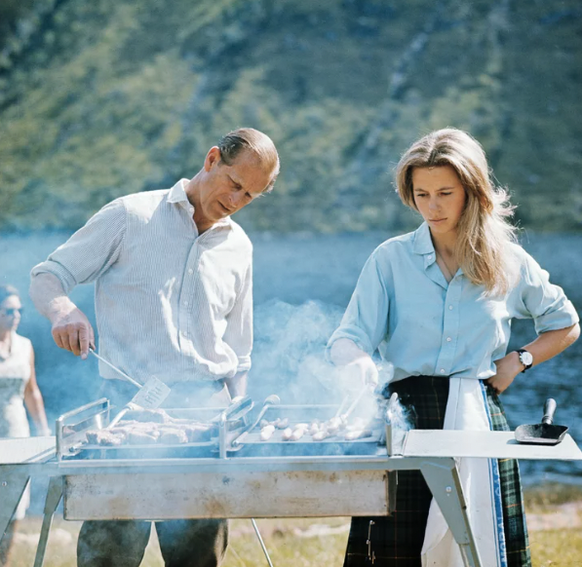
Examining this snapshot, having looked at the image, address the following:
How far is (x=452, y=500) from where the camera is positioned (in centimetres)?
231

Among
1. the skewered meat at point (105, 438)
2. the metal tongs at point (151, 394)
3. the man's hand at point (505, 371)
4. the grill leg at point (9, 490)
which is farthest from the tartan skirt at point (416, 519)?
the grill leg at point (9, 490)

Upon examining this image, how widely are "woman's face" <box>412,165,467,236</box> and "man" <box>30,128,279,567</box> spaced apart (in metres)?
0.68

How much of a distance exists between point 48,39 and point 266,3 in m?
24.4

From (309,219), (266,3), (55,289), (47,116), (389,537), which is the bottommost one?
(389,537)

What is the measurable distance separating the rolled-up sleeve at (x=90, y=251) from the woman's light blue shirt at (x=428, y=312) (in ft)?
3.27

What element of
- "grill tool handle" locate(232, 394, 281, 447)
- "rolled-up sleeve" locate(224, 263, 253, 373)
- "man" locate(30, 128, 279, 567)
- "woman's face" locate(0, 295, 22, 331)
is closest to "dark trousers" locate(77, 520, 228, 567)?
"man" locate(30, 128, 279, 567)

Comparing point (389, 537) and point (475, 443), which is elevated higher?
point (475, 443)

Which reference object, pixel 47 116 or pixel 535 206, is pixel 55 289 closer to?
pixel 535 206

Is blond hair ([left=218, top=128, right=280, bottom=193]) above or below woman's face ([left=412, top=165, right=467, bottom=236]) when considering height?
above

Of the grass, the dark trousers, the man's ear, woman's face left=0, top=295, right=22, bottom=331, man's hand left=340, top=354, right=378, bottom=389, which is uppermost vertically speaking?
the man's ear

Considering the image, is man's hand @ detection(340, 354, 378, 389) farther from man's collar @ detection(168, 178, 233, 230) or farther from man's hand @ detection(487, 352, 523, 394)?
man's collar @ detection(168, 178, 233, 230)

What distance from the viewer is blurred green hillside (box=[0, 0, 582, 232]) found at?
6638 centimetres

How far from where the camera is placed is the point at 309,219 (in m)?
66.2

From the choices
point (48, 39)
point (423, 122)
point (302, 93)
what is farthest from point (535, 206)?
point (48, 39)
